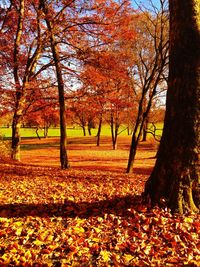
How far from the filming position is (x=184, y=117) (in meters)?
4.91

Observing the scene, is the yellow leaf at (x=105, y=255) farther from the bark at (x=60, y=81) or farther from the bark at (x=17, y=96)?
the bark at (x=17, y=96)

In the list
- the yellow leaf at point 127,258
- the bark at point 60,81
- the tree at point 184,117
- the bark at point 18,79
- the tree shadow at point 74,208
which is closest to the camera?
the yellow leaf at point 127,258

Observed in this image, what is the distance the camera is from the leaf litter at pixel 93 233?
377 centimetres

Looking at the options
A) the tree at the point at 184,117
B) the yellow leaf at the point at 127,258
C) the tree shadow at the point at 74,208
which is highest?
the tree at the point at 184,117

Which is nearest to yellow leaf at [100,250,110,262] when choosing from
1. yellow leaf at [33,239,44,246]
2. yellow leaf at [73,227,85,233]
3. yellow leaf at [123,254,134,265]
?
yellow leaf at [123,254,134,265]

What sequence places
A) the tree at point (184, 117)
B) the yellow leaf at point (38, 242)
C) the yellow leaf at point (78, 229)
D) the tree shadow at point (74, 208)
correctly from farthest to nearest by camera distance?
1. the tree shadow at point (74, 208)
2. the tree at point (184, 117)
3. the yellow leaf at point (78, 229)
4. the yellow leaf at point (38, 242)

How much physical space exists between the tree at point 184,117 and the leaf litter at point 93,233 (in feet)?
1.20

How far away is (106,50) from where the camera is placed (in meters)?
14.0

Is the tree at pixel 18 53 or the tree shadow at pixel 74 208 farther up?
the tree at pixel 18 53

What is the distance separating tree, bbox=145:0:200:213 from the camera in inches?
192

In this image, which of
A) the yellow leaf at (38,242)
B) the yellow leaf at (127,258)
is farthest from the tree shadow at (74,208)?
the yellow leaf at (127,258)

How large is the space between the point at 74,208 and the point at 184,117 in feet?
9.00

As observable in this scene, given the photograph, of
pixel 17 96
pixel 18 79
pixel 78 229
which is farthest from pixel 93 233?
pixel 18 79

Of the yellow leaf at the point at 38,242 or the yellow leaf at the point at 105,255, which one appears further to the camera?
the yellow leaf at the point at 38,242
